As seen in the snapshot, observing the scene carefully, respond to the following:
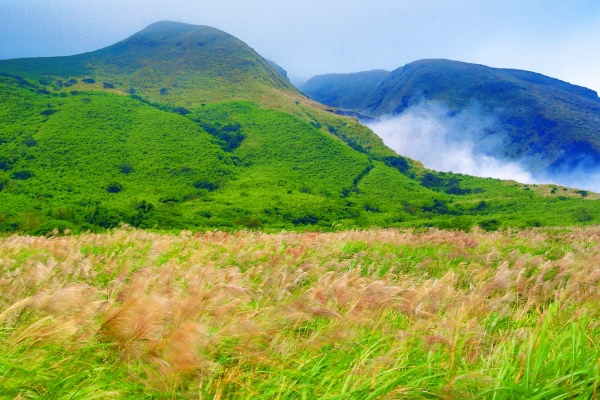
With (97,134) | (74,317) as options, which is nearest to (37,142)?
(97,134)

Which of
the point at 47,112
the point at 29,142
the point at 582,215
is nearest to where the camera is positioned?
A: the point at 582,215

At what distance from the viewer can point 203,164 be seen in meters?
83.2

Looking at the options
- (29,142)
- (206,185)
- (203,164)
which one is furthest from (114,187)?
(29,142)

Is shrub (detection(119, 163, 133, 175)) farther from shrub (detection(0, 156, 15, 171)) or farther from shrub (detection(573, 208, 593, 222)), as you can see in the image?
shrub (detection(573, 208, 593, 222))

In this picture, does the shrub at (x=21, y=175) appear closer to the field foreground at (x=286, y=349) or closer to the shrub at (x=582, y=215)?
the field foreground at (x=286, y=349)

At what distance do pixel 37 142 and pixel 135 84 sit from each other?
5833cm

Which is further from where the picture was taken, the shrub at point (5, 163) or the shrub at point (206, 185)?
the shrub at point (206, 185)

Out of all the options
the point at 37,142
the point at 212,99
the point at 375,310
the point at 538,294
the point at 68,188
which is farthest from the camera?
the point at 212,99

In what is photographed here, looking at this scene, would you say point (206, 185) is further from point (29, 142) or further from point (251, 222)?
point (29, 142)

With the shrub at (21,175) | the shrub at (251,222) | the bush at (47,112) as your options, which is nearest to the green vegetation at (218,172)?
the shrub at (21,175)

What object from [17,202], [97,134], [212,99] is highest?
[212,99]

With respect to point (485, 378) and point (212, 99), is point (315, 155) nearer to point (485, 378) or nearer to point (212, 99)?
point (212, 99)

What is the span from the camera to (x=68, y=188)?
65875 millimetres

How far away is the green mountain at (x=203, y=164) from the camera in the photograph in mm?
56375
